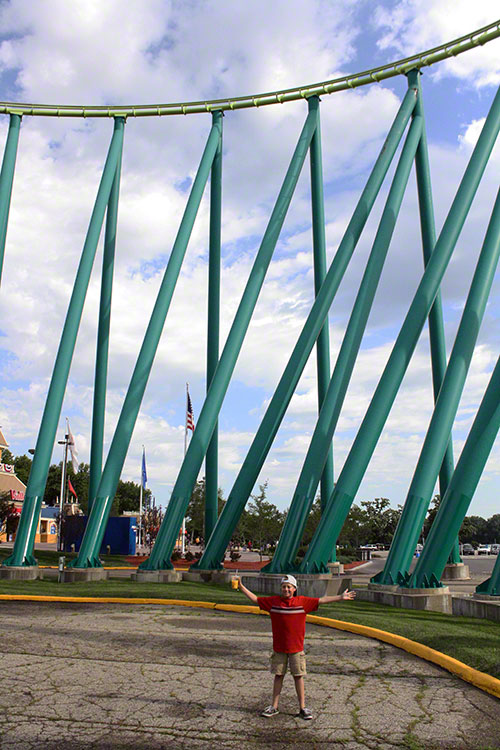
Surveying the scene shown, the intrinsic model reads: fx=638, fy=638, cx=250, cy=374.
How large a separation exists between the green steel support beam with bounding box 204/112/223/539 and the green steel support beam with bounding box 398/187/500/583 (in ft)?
27.4

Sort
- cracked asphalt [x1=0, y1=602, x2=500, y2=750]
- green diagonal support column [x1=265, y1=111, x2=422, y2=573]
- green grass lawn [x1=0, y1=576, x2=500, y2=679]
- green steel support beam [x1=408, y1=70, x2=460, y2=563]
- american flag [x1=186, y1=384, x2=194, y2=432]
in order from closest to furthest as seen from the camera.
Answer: cracked asphalt [x1=0, y1=602, x2=500, y2=750]
green grass lawn [x1=0, y1=576, x2=500, y2=679]
green diagonal support column [x1=265, y1=111, x2=422, y2=573]
green steel support beam [x1=408, y1=70, x2=460, y2=563]
american flag [x1=186, y1=384, x2=194, y2=432]

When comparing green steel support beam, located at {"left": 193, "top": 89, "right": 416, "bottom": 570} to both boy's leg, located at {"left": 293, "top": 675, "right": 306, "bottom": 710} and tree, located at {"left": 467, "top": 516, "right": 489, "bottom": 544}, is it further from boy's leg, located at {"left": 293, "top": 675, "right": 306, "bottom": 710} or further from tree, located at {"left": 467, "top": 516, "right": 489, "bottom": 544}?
tree, located at {"left": 467, "top": 516, "right": 489, "bottom": 544}

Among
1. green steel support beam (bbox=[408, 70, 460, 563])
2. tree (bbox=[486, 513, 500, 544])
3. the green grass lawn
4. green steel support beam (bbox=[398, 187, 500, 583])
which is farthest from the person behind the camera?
tree (bbox=[486, 513, 500, 544])

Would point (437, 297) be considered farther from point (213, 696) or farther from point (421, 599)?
point (213, 696)

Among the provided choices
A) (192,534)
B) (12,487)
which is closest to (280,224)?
(12,487)

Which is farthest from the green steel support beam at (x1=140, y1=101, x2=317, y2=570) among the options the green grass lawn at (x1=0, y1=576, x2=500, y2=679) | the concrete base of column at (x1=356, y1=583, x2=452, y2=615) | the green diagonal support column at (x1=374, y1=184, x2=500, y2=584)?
the concrete base of column at (x1=356, y1=583, x2=452, y2=615)

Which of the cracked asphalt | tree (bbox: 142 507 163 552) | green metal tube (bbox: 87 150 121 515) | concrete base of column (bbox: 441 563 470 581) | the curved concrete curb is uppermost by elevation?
green metal tube (bbox: 87 150 121 515)

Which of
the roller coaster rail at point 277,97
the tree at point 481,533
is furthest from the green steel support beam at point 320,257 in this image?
A: the tree at point 481,533

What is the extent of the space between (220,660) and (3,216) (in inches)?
690

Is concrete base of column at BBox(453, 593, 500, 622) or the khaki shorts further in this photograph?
concrete base of column at BBox(453, 593, 500, 622)

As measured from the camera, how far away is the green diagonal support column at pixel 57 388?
18031 mm

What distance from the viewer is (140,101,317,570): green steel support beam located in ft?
58.3

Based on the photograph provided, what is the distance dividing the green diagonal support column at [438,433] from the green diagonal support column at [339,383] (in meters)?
2.79

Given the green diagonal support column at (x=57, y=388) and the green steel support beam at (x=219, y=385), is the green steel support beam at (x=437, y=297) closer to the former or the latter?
the green steel support beam at (x=219, y=385)
